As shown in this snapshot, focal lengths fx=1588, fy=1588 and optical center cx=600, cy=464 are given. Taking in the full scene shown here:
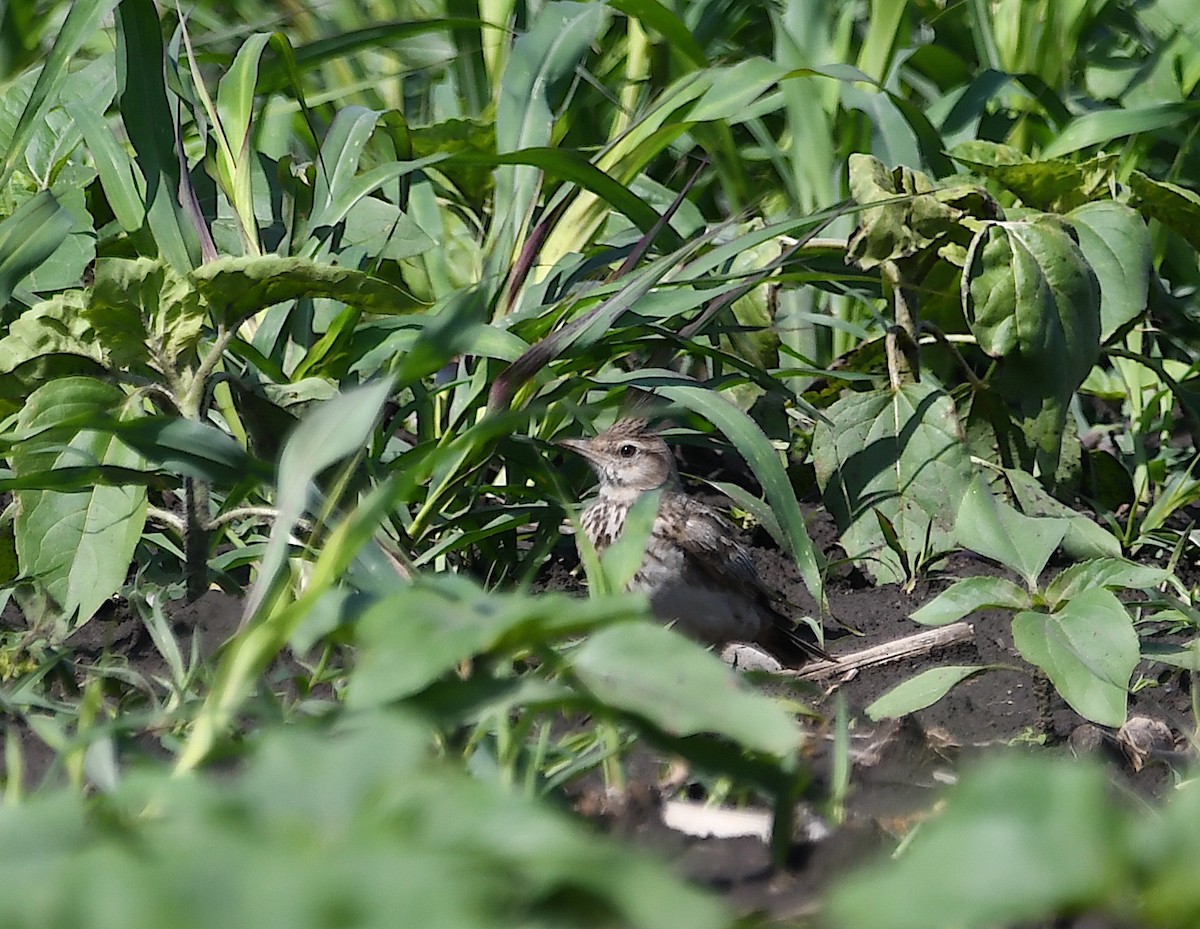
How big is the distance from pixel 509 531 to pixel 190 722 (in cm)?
152

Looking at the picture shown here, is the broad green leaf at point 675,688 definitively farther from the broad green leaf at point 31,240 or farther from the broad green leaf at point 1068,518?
the broad green leaf at point 1068,518

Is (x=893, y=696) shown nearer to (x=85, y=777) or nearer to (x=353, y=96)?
(x=85, y=777)

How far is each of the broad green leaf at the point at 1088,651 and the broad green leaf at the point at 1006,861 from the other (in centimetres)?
165

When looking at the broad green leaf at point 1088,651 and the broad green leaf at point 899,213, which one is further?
the broad green leaf at point 899,213

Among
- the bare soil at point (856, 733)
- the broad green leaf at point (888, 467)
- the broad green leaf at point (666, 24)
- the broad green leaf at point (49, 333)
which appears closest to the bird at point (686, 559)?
the bare soil at point (856, 733)

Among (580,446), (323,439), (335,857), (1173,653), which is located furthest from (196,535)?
(335,857)

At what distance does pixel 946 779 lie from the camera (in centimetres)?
240

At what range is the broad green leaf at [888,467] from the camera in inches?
156

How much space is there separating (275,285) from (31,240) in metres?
0.45

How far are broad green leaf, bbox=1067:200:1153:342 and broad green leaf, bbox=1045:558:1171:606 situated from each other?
53.7 inches

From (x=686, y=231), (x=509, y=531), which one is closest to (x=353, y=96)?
(x=686, y=231)

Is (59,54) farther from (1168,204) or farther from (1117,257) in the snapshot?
(1168,204)

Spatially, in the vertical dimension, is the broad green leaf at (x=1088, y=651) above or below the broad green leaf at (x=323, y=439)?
below

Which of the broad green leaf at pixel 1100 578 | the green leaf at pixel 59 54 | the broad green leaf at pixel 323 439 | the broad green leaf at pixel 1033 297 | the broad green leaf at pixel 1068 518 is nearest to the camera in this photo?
the broad green leaf at pixel 323 439
